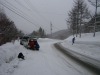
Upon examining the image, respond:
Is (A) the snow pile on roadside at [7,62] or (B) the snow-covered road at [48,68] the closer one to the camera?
(A) the snow pile on roadside at [7,62]

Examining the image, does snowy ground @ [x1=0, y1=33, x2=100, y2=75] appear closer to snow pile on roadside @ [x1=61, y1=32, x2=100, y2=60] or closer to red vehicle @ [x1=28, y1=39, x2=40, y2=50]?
snow pile on roadside @ [x1=61, y1=32, x2=100, y2=60]

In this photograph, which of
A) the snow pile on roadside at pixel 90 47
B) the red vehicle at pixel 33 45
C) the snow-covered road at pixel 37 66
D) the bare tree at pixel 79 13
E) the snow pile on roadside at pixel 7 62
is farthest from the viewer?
the bare tree at pixel 79 13

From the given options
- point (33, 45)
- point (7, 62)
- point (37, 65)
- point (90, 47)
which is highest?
point (33, 45)

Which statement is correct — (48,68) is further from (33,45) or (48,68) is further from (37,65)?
(33,45)

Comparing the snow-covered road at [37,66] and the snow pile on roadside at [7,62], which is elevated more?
the snow pile on roadside at [7,62]

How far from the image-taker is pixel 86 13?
39219 mm

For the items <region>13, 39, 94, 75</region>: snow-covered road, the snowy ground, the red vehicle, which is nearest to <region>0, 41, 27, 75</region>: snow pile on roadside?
the snowy ground

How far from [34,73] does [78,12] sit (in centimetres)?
3521

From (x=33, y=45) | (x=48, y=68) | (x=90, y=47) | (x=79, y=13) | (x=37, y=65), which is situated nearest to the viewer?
(x=48, y=68)

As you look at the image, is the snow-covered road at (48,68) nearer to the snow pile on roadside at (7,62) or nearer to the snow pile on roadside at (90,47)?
the snow pile on roadside at (7,62)

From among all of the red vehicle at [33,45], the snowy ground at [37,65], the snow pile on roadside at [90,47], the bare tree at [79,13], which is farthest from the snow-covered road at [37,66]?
the bare tree at [79,13]

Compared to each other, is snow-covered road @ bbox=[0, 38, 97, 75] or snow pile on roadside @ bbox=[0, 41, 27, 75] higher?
snow pile on roadside @ bbox=[0, 41, 27, 75]

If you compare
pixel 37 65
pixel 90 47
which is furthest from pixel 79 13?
pixel 37 65

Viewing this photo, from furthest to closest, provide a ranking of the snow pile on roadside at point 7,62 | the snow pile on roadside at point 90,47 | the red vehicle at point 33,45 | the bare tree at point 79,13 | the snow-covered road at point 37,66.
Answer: the bare tree at point 79,13
the red vehicle at point 33,45
the snow pile on roadside at point 90,47
the snow-covered road at point 37,66
the snow pile on roadside at point 7,62
